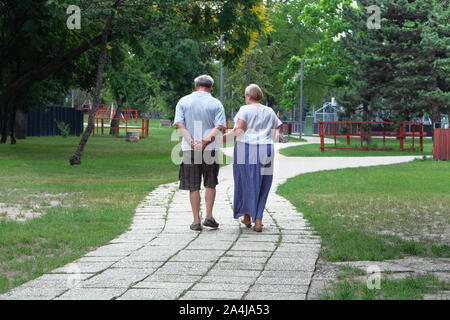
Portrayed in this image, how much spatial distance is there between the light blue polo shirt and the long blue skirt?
1.37 feet

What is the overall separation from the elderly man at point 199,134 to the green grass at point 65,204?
0.97 metres

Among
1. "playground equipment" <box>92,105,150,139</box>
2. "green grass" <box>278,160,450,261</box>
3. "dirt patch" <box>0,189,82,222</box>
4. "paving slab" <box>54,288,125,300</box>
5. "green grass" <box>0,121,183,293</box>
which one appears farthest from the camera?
"playground equipment" <box>92,105,150,139</box>

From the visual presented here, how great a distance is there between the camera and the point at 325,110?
77188 millimetres

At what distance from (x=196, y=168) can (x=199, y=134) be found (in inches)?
16.0

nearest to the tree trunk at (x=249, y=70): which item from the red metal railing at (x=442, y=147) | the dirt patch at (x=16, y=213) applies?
the red metal railing at (x=442, y=147)

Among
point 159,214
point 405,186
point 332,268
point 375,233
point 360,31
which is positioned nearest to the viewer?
point 332,268

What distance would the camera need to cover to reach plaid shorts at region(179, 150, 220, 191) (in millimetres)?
8703

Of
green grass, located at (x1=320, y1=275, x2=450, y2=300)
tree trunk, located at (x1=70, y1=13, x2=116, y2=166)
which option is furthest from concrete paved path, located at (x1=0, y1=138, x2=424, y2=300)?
tree trunk, located at (x1=70, y1=13, x2=116, y2=166)

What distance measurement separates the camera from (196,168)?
873 cm

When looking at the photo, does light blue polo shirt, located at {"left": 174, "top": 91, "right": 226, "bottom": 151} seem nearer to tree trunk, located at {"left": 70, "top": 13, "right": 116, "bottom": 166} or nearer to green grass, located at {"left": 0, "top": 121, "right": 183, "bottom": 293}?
green grass, located at {"left": 0, "top": 121, "right": 183, "bottom": 293}

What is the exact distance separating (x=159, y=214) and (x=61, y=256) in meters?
3.22

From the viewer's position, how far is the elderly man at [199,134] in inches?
339

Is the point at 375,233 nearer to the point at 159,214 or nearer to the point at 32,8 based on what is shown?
the point at 159,214

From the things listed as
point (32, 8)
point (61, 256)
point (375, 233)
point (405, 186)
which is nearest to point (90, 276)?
point (61, 256)
